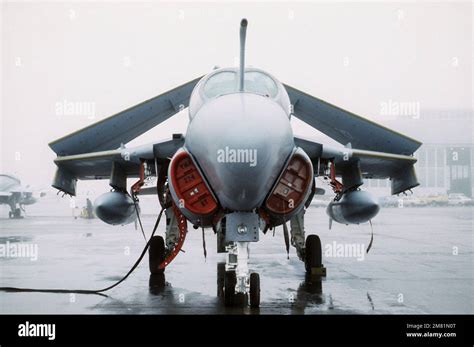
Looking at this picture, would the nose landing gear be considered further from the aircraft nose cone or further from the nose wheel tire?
the nose wheel tire

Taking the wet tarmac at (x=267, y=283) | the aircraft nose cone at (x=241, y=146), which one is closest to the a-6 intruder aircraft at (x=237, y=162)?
the aircraft nose cone at (x=241, y=146)

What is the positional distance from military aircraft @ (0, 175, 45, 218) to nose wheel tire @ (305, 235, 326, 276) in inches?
1311

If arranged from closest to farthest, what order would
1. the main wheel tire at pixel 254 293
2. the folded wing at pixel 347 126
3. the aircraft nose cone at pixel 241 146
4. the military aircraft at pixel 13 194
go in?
the aircraft nose cone at pixel 241 146 → the main wheel tire at pixel 254 293 → the folded wing at pixel 347 126 → the military aircraft at pixel 13 194

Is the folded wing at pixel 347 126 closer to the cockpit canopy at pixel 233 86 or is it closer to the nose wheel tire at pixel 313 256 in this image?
the cockpit canopy at pixel 233 86

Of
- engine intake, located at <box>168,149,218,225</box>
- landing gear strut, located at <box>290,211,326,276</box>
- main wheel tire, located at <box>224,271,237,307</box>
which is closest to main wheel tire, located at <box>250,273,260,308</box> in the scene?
main wheel tire, located at <box>224,271,237,307</box>

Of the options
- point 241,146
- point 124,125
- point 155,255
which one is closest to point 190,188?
point 241,146

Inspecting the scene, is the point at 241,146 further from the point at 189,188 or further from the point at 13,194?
the point at 13,194

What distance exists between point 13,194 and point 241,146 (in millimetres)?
38214

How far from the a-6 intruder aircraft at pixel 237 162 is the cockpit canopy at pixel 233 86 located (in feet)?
0.06

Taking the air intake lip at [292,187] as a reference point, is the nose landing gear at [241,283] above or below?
below

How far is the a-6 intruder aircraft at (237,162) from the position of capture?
5406 mm

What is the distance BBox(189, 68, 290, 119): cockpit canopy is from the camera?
685 centimetres

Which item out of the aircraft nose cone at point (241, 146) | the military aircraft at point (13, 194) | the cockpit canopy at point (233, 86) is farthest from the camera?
the military aircraft at point (13, 194)
